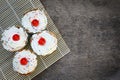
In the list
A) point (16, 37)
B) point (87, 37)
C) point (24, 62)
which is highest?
point (16, 37)

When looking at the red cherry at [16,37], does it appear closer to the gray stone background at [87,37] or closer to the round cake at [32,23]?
the round cake at [32,23]

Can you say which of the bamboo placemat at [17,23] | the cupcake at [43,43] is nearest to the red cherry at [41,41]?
the cupcake at [43,43]

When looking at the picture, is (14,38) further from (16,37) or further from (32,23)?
(32,23)

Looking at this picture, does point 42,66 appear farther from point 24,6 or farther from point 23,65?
point 24,6

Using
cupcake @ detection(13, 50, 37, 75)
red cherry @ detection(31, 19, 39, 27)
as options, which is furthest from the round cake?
cupcake @ detection(13, 50, 37, 75)

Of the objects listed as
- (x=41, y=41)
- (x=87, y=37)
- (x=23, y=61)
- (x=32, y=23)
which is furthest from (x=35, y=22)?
(x=87, y=37)

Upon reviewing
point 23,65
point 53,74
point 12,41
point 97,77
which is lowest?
point 97,77

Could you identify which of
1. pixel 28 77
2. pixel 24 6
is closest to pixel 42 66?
pixel 28 77
